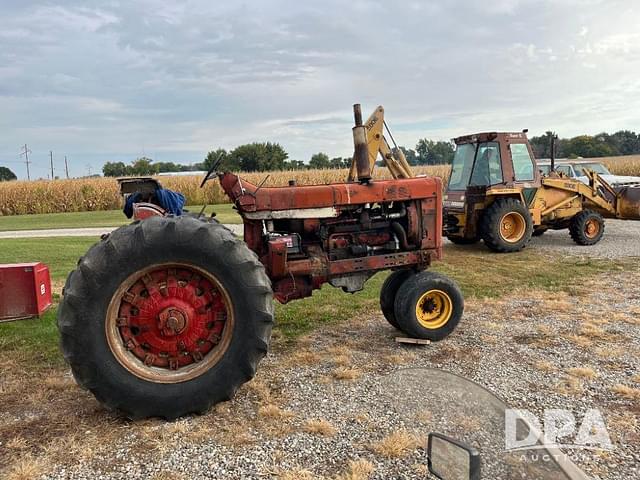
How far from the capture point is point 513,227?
9789 mm

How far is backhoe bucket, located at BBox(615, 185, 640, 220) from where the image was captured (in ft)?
35.4

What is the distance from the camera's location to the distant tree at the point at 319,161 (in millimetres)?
31172

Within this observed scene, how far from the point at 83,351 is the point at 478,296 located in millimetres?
4741

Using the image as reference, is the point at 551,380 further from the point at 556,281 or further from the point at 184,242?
the point at 556,281

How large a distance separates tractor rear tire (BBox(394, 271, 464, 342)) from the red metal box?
3.72 meters

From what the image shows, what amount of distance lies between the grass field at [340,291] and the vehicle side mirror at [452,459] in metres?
3.40

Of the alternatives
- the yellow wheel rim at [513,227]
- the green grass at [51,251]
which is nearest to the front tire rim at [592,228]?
the yellow wheel rim at [513,227]

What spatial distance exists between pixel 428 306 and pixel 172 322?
2.40 m

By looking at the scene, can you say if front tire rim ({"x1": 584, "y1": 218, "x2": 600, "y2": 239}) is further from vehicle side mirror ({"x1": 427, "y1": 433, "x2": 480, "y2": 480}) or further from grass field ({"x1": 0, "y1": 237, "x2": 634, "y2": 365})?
vehicle side mirror ({"x1": 427, "y1": 433, "x2": 480, "y2": 480})

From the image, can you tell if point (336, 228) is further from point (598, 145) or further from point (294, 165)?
point (598, 145)

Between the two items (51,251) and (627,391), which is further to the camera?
(51,251)

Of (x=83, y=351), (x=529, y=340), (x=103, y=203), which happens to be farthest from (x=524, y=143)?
(x=103, y=203)

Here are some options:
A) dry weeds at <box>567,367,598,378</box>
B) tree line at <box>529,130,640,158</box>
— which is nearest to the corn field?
dry weeds at <box>567,367,598,378</box>

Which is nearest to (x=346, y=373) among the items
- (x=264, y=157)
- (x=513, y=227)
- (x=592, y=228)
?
(x=513, y=227)
